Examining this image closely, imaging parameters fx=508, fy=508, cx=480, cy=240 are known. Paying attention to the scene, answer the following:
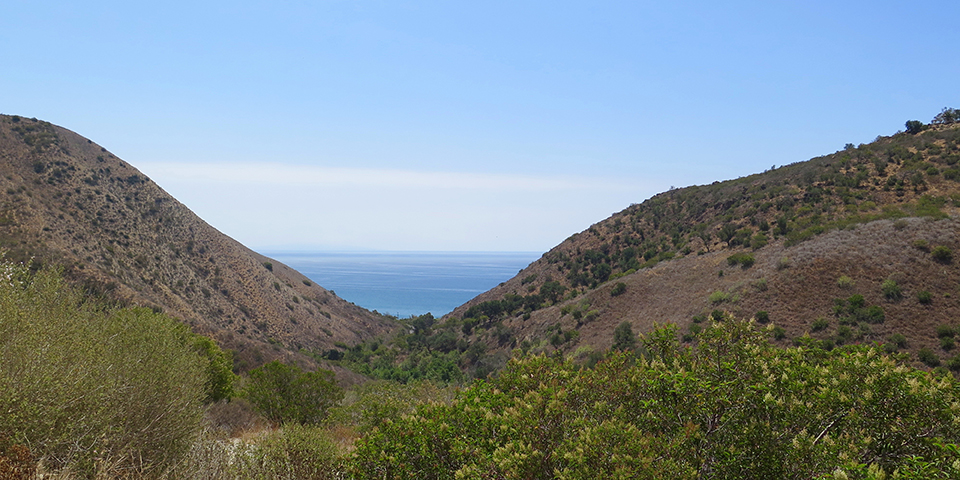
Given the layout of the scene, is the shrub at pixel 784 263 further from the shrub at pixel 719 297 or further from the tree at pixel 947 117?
the tree at pixel 947 117

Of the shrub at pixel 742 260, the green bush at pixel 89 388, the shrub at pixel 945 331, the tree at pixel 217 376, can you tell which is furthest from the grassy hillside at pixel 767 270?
the tree at pixel 217 376

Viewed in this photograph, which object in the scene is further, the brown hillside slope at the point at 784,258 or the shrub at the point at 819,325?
the brown hillside slope at the point at 784,258

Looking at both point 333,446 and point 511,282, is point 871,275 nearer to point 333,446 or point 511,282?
point 333,446

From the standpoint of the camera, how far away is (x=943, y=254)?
2855cm

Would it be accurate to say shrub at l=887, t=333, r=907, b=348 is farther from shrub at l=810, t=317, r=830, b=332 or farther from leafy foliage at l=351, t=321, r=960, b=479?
leafy foliage at l=351, t=321, r=960, b=479

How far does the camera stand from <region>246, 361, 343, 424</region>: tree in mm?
16469

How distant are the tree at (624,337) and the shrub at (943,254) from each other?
1723 cm

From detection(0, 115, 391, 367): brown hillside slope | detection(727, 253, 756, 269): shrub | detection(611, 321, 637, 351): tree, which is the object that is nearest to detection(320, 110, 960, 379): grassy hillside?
detection(727, 253, 756, 269): shrub

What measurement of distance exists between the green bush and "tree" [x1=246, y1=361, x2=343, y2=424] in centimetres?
633

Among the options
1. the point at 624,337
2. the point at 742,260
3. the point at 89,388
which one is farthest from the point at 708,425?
the point at 742,260

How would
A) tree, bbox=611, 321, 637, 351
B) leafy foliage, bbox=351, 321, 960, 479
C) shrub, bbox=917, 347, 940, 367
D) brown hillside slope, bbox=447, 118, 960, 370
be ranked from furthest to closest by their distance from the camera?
tree, bbox=611, 321, 637, 351 < brown hillside slope, bbox=447, 118, 960, 370 < shrub, bbox=917, 347, 940, 367 < leafy foliage, bbox=351, 321, 960, 479

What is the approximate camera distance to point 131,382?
27.0ft

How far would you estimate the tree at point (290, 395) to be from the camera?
16.5 m

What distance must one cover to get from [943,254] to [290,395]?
114ft
